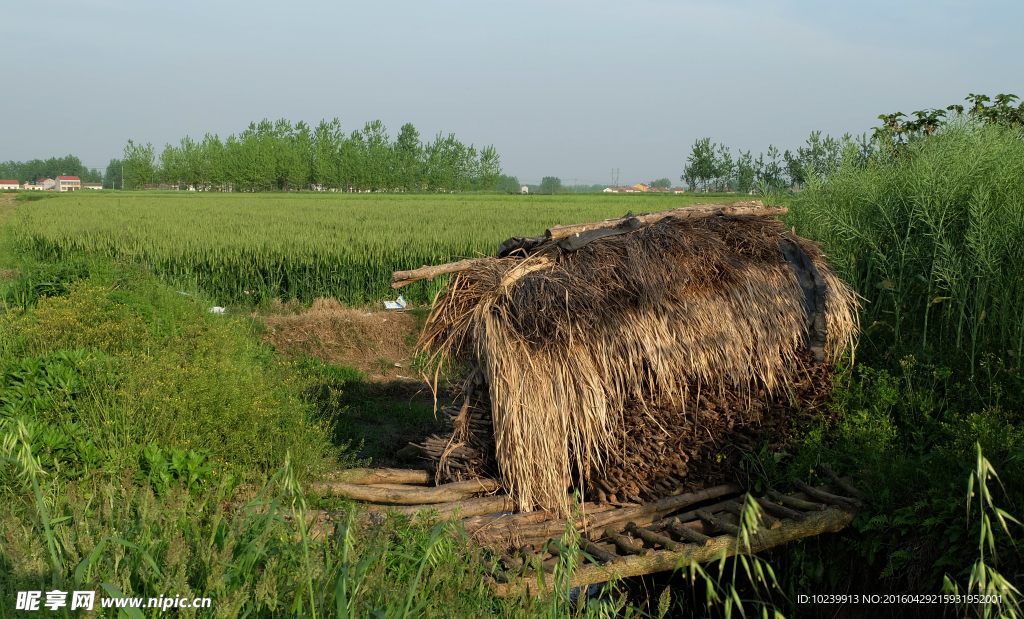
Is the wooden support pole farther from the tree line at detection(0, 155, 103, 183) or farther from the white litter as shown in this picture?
the tree line at detection(0, 155, 103, 183)

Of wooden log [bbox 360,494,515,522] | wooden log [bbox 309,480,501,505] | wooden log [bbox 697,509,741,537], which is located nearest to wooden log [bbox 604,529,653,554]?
wooden log [bbox 697,509,741,537]

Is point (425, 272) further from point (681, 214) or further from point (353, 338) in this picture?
point (353, 338)

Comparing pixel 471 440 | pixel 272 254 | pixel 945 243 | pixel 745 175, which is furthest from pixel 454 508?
pixel 745 175

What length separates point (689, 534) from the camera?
12.0ft

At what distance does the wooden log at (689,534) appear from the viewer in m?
3.57

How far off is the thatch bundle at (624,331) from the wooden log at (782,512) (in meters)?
0.77

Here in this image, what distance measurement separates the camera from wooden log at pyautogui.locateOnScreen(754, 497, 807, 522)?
3.80 m

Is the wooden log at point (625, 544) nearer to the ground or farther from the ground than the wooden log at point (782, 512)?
nearer to the ground

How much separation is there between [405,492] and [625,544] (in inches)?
54.9

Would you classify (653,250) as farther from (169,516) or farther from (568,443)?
(169,516)

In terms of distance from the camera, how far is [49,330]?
Result: 521 centimetres

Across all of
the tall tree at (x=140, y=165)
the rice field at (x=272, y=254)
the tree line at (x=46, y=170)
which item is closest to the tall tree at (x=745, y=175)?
the rice field at (x=272, y=254)

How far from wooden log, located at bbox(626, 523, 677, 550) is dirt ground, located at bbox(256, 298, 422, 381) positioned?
16.5 feet

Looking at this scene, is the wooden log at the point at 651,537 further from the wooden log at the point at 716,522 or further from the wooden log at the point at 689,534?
the wooden log at the point at 716,522
